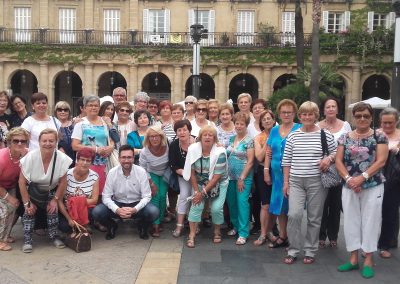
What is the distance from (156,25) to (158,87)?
436 centimetres

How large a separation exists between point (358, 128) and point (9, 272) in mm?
4335

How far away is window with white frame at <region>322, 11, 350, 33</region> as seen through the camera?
100ft

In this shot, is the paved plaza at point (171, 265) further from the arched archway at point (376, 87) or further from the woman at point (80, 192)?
the arched archway at point (376, 87)

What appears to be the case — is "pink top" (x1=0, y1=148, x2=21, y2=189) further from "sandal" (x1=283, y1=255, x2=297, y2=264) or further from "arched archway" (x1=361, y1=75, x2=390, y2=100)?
"arched archway" (x1=361, y1=75, x2=390, y2=100)

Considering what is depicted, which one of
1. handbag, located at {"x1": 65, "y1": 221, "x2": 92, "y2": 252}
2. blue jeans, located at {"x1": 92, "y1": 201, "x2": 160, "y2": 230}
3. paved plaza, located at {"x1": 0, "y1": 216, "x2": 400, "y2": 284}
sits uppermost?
blue jeans, located at {"x1": 92, "y1": 201, "x2": 160, "y2": 230}

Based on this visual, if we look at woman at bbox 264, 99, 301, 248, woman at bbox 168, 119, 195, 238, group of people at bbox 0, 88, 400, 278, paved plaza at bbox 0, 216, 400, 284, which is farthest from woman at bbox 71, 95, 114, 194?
woman at bbox 264, 99, 301, 248

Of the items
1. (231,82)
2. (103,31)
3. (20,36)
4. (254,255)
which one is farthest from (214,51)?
(254,255)

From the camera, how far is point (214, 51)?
29.4 metres

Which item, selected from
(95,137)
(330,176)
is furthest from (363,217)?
(95,137)

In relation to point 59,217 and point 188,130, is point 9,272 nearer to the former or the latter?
point 59,217

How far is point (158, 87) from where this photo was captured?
107 ft

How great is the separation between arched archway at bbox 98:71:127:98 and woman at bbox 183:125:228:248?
2574 cm

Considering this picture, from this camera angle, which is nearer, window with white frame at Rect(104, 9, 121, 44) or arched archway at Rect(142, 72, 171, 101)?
window with white frame at Rect(104, 9, 121, 44)

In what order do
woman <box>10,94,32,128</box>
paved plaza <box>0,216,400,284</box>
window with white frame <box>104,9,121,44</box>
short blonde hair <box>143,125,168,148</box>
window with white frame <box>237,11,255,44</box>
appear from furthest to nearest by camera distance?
1. window with white frame <box>237,11,255,44</box>
2. window with white frame <box>104,9,121,44</box>
3. woman <box>10,94,32,128</box>
4. short blonde hair <box>143,125,168,148</box>
5. paved plaza <box>0,216,400,284</box>
